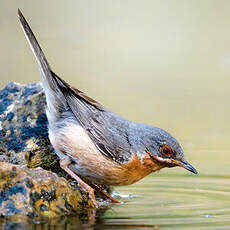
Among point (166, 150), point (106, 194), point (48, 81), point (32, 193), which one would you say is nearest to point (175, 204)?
point (166, 150)

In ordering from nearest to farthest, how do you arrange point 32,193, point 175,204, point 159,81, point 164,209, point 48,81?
point 32,193 < point 164,209 < point 175,204 < point 48,81 < point 159,81

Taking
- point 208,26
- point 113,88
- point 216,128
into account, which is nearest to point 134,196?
point 216,128

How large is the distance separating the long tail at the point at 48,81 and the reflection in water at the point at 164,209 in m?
1.63

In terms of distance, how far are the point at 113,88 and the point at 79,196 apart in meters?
11.5

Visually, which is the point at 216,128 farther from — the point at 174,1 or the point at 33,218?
the point at 174,1

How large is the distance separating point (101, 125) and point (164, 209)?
1.54 m

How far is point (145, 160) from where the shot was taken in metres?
8.09

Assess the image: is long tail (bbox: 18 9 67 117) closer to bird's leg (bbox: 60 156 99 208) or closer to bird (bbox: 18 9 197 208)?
bird (bbox: 18 9 197 208)

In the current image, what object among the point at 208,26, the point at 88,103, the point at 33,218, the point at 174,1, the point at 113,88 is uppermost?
the point at 174,1

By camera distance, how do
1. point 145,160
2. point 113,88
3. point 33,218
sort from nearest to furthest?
point 33,218, point 145,160, point 113,88

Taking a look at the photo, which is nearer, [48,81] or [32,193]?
[32,193]

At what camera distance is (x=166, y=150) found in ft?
26.3

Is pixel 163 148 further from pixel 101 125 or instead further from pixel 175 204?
pixel 101 125

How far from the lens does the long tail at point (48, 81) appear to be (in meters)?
8.34
